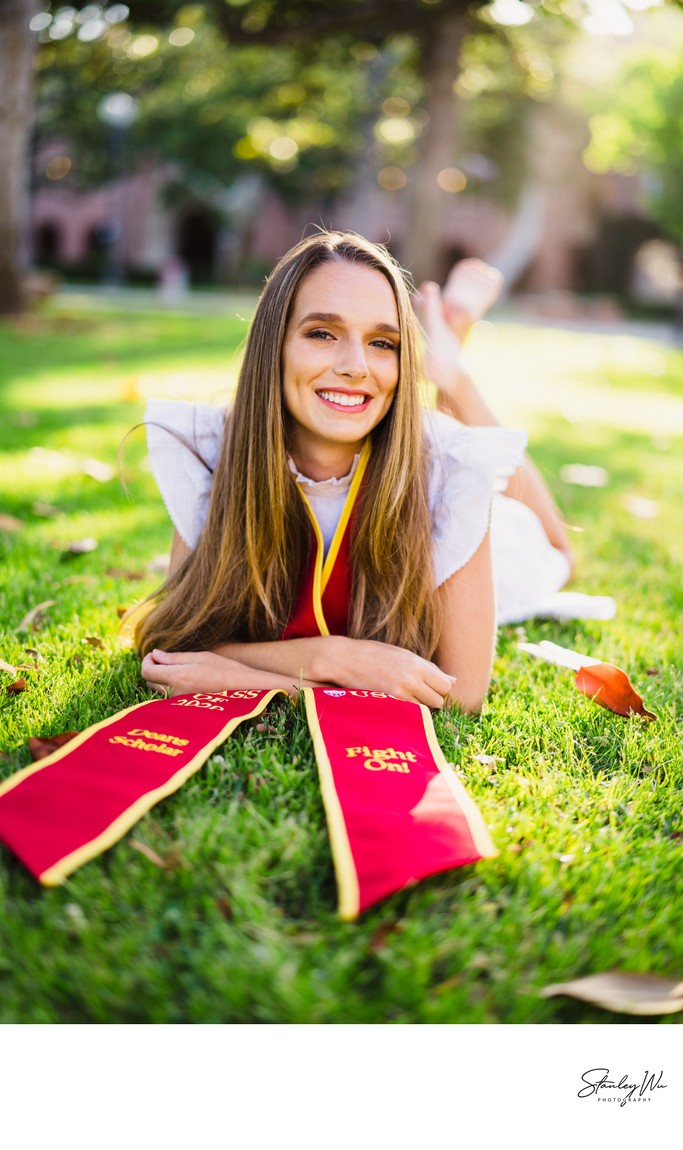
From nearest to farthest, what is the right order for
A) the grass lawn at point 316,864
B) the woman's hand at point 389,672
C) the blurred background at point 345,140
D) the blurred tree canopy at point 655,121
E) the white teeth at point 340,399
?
the grass lawn at point 316,864, the woman's hand at point 389,672, the white teeth at point 340,399, the blurred background at point 345,140, the blurred tree canopy at point 655,121

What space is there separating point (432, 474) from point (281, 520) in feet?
1.37

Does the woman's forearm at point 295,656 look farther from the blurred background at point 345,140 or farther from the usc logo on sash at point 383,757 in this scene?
the blurred background at point 345,140

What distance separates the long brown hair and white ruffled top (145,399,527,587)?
0.17ft

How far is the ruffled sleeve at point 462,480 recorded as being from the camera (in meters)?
2.34

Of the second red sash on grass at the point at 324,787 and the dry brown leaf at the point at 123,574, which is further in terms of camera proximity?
the dry brown leaf at the point at 123,574

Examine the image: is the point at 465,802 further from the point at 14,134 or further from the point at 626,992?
the point at 14,134

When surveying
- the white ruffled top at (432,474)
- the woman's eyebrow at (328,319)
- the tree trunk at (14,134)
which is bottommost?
the white ruffled top at (432,474)

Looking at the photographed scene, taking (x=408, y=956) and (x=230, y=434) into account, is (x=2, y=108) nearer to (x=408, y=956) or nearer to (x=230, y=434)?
(x=230, y=434)

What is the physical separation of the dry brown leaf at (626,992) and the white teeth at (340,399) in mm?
1361

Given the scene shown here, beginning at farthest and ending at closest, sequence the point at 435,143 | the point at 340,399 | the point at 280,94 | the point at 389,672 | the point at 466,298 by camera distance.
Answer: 1. the point at 280,94
2. the point at 435,143
3. the point at 466,298
4. the point at 340,399
5. the point at 389,672

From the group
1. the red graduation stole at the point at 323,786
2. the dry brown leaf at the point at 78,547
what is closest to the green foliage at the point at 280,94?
the dry brown leaf at the point at 78,547

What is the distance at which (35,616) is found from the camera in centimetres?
268

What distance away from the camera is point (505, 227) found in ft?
112

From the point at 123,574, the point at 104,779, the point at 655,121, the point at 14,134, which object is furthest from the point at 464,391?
the point at 655,121
